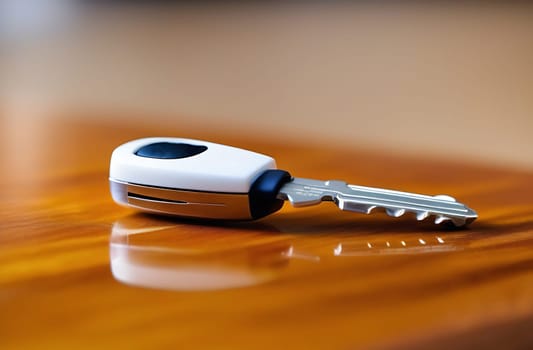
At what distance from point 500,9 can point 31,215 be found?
0.64 metres

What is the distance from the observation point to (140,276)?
50 cm

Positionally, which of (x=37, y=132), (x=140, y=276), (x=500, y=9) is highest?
(x=500, y=9)

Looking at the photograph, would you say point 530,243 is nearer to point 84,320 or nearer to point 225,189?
point 225,189

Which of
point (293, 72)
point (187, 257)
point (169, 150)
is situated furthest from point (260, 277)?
point (293, 72)

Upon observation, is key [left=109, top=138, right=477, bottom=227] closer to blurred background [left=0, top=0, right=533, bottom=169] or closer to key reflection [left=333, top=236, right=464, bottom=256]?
key reflection [left=333, top=236, right=464, bottom=256]

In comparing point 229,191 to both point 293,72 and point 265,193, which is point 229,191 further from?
point 293,72

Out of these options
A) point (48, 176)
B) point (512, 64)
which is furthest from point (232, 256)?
point (512, 64)

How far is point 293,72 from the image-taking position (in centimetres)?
137

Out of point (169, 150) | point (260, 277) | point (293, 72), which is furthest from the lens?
point (293, 72)

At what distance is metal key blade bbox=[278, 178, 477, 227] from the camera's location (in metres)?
0.58

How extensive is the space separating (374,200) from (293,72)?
31.7 inches

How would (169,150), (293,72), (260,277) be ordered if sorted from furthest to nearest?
1. (293,72)
2. (169,150)
3. (260,277)

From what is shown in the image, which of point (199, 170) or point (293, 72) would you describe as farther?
point (293, 72)

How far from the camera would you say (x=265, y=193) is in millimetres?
600
